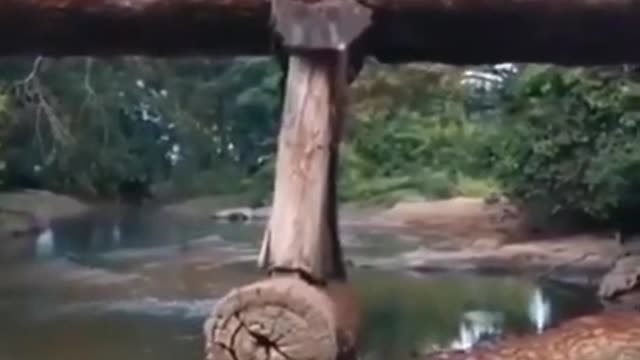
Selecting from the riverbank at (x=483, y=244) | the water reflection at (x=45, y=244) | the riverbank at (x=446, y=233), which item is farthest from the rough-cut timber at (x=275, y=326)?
the water reflection at (x=45, y=244)

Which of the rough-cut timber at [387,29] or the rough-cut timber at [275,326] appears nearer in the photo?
the rough-cut timber at [275,326]

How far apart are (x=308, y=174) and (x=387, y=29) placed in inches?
63.1

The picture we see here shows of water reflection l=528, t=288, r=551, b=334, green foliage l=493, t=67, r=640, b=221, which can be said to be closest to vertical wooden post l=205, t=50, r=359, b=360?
water reflection l=528, t=288, r=551, b=334

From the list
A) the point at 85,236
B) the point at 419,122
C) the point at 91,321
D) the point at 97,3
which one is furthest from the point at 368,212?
the point at 97,3

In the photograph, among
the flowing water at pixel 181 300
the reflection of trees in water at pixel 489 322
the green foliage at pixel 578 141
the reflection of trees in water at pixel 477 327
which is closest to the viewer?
the reflection of trees in water at pixel 477 327

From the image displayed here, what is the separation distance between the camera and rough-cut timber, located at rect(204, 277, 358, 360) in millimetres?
6688

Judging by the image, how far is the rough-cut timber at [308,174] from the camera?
23.1 feet

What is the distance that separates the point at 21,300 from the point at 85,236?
8.06 meters

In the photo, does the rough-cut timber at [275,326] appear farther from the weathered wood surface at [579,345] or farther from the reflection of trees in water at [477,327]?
the reflection of trees in water at [477,327]

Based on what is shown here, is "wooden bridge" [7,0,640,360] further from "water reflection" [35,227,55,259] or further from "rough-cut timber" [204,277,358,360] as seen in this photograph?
"water reflection" [35,227,55,259]

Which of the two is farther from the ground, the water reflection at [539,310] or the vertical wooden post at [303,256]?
the vertical wooden post at [303,256]

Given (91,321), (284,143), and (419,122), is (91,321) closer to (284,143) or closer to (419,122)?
(284,143)

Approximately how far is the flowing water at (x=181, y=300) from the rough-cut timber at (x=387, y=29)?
251cm

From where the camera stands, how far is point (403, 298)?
14.2 meters
